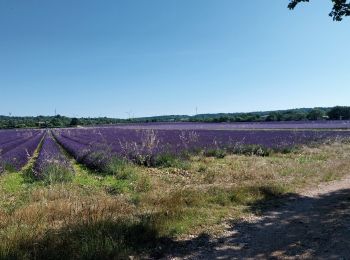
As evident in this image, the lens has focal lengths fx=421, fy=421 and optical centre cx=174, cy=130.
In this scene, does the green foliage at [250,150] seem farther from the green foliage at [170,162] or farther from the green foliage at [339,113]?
the green foliage at [339,113]

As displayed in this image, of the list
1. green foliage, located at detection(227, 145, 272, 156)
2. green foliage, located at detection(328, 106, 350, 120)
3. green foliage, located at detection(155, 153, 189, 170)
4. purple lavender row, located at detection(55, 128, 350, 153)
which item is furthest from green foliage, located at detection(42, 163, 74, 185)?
green foliage, located at detection(328, 106, 350, 120)

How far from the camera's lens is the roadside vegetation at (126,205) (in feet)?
21.6

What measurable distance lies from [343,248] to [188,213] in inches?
124

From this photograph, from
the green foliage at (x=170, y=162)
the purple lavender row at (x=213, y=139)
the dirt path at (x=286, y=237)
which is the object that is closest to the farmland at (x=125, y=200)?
the green foliage at (x=170, y=162)

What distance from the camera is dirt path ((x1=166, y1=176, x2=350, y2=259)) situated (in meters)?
6.30

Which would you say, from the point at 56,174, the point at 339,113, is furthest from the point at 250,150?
the point at 339,113

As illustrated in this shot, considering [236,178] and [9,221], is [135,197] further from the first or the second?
[236,178]

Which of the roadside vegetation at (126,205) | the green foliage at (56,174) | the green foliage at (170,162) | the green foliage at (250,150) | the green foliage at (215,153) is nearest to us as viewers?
the roadside vegetation at (126,205)

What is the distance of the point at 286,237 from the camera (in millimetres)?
7086

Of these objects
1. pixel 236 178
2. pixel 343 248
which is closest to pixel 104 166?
pixel 236 178

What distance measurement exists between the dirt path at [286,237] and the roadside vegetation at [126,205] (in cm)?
51

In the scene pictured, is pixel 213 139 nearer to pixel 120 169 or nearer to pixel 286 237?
pixel 120 169

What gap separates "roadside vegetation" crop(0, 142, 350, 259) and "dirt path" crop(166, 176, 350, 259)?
51 cm

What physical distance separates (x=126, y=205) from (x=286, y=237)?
142 inches
